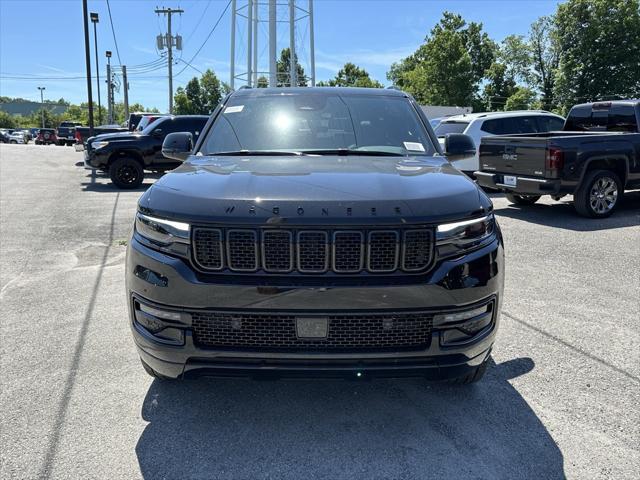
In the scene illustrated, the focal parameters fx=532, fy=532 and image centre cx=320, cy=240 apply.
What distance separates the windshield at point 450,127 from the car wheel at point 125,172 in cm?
776

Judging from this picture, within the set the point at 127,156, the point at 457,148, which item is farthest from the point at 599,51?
the point at 457,148

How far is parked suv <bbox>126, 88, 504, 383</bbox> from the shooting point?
2.42m

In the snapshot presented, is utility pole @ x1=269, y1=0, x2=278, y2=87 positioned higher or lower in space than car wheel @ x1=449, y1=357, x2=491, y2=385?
higher

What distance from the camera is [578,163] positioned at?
28.2ft

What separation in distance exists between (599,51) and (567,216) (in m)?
38.8

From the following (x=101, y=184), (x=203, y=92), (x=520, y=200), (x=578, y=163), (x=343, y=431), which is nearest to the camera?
(x=343, y=431)

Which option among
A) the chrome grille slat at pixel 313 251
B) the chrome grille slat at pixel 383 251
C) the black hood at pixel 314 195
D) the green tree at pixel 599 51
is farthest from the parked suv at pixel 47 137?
the chrome grille slat at pixel 383 251

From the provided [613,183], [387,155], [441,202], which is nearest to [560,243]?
[613,183]

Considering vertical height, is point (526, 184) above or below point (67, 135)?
below

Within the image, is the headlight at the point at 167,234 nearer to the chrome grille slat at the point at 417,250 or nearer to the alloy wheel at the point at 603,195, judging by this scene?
the chrome grille slat at the point at 417,250

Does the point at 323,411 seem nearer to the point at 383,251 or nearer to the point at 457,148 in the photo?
the point at 383,251

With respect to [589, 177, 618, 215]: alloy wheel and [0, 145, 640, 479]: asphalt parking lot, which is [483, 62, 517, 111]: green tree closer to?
[589, 177, 618, 215]: alloy wheel

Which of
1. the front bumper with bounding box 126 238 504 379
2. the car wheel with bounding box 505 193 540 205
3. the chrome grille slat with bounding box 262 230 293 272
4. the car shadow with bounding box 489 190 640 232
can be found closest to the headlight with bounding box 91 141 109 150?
the car shadow with bounding box 489 190 640 232

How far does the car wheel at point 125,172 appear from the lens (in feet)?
45.4
